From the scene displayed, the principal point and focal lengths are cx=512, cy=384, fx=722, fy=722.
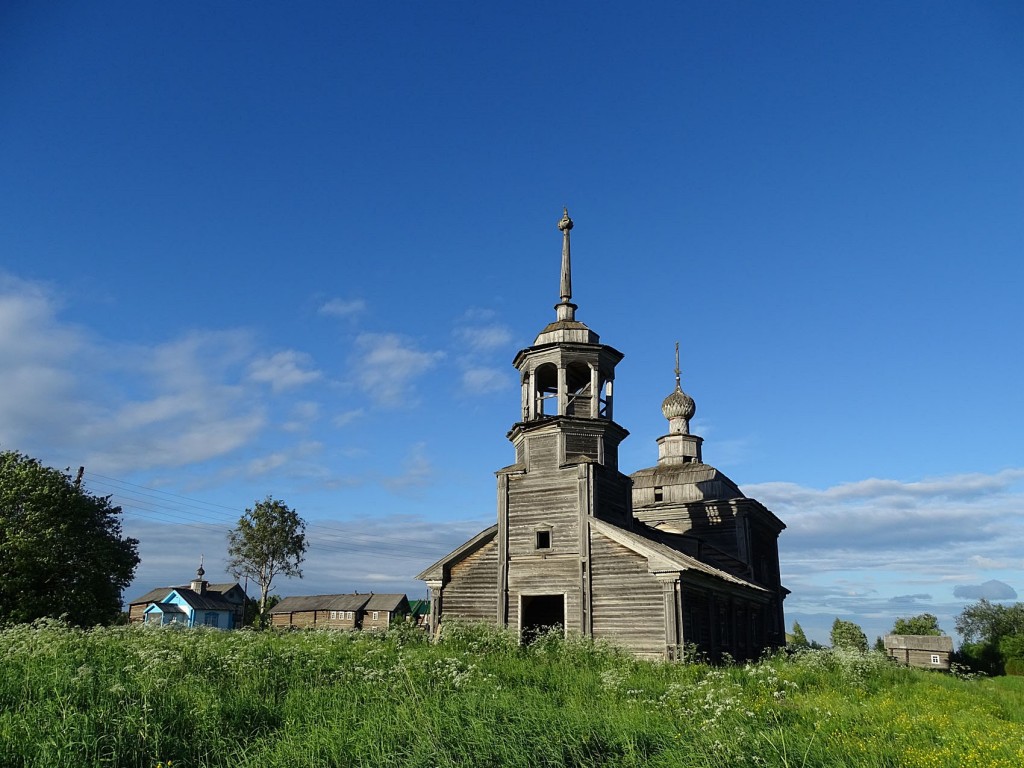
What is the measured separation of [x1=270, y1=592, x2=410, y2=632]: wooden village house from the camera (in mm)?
70000

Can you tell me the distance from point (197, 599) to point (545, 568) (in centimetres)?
5771

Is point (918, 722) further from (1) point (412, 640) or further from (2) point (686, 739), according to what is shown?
(1) point (412, 640)

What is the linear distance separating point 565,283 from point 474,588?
11.8 m

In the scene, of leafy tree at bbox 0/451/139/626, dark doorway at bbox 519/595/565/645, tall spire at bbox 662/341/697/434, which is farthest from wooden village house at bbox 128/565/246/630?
dark doorway at bbox 519/595/565/645

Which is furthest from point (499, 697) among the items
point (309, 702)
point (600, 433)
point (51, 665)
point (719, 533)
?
point (719, 533)

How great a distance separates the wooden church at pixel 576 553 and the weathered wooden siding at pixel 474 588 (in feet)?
0.11

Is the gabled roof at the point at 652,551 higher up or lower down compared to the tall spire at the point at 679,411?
lower down

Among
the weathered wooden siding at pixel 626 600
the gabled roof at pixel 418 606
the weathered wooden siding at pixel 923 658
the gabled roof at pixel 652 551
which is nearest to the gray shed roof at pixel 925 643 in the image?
the weathered wooden siding at pixel 923 658

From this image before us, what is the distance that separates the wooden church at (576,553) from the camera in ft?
70.2

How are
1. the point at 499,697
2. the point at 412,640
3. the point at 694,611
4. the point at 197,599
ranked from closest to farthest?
the point at 499,697 < the point at 412,640 < the point at 694,611 < the point at 197,599

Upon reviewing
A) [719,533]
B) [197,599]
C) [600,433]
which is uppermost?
[600,433]

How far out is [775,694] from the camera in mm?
13234

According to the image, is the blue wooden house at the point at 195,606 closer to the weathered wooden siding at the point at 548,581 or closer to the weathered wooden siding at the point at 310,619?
the weathered wooden siding at the point at 310,619

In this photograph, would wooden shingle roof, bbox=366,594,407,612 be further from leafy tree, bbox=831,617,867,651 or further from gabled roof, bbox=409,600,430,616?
leafy tree, bbox=831,617,867,651
